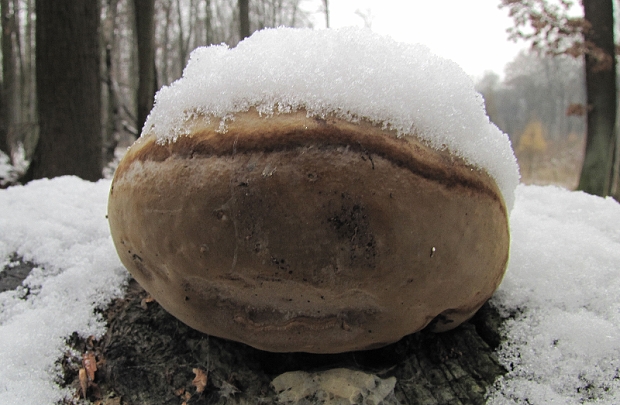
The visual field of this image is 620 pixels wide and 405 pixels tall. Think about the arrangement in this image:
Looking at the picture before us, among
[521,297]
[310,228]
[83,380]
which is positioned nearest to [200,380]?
[83,380]

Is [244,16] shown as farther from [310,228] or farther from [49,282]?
[310,228]

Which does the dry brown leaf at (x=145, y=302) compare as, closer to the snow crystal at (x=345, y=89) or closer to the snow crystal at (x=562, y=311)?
the snow crystal at (x=345, y=89)

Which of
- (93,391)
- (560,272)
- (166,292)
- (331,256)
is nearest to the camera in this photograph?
(331,256)

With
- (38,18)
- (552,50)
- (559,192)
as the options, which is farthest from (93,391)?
(552,50)

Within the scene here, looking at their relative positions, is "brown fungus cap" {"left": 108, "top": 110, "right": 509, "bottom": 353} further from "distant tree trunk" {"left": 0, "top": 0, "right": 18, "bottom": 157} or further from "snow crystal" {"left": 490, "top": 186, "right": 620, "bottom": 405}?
"distant tree trunk" {"left": 0, "top": 0, "right": 18, "bottom": 157}

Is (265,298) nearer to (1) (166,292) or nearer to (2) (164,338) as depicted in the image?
(1) (166,292)

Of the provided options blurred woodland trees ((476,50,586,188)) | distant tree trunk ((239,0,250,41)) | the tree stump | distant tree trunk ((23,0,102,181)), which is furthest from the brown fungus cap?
blurred woodland trees ((476,50,586,188))

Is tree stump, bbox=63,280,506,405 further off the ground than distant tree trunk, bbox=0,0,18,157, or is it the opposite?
distant tree trunk, bbox=0,0,18,157
